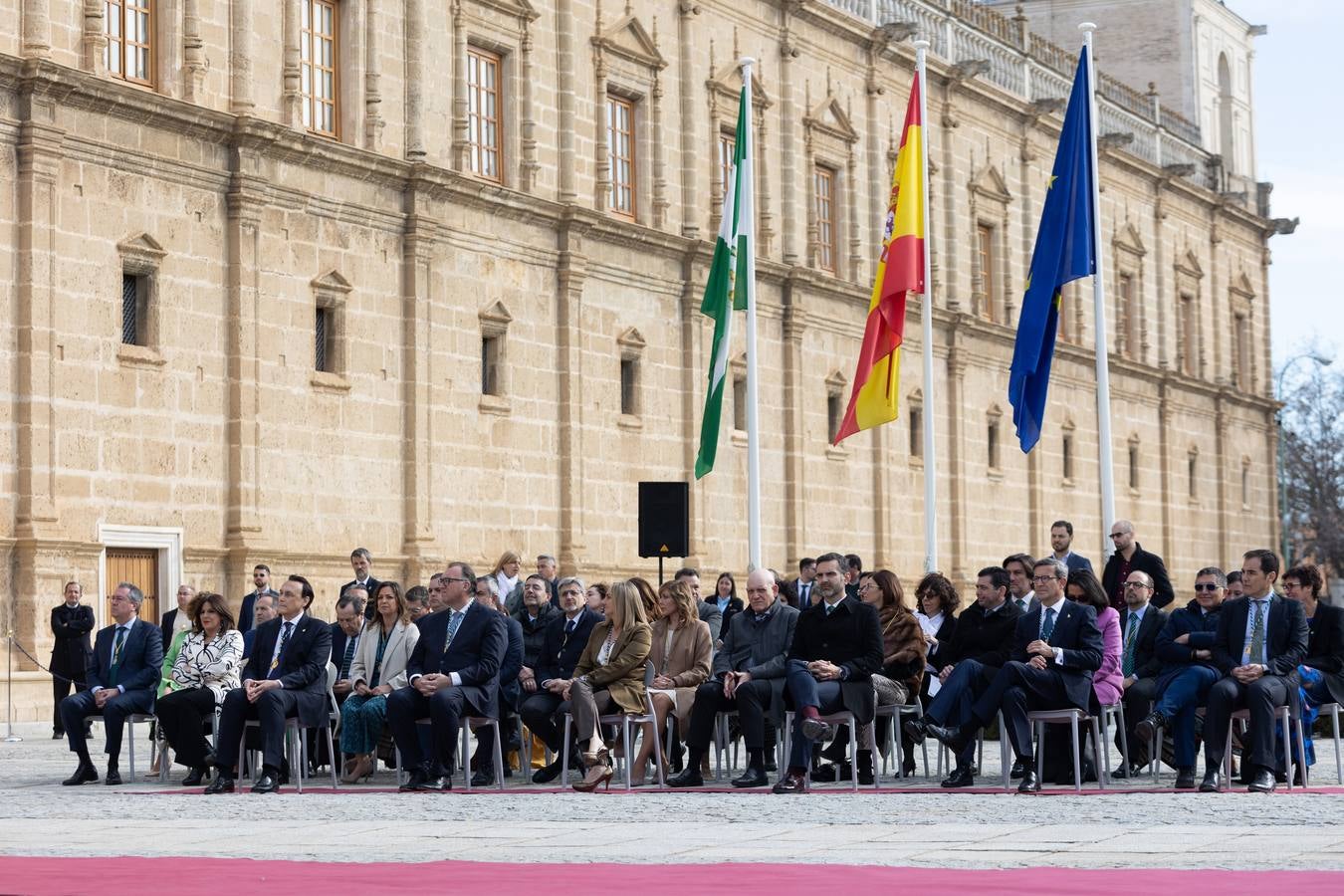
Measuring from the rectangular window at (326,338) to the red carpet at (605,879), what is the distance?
60.0 feet

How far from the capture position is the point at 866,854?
1130 centimetres

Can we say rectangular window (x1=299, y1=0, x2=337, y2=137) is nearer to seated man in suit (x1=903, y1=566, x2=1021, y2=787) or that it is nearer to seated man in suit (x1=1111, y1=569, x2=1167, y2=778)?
Result: seated man in suit (x1=903, y1=566, x2=1021, y2=787)

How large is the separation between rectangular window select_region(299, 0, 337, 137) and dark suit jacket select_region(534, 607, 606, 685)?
13096 millimetres

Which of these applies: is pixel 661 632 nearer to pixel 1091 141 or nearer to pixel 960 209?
pixel 1091 141

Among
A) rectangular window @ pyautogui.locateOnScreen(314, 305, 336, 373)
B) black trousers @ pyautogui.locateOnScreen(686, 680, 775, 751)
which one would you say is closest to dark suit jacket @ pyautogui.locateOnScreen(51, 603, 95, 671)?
rectangular window @ pyautogui.locateOnScreen(314, 305, 336, 373)

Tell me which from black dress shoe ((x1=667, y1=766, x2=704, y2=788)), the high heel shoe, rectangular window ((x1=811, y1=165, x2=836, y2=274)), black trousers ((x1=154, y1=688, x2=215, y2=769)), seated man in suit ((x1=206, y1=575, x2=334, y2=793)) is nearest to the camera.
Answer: the high heel shoe

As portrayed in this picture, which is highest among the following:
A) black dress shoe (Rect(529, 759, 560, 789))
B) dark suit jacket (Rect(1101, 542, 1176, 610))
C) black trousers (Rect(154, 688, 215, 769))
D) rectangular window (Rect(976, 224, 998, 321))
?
rectangular window (Rect(976, 224, 998, 321))

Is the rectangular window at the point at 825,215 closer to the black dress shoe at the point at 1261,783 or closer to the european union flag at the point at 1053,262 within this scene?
the european union flag at the point at 1053,262

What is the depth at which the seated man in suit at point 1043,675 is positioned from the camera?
1531 centimetres

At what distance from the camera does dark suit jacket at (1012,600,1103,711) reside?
15.3 m

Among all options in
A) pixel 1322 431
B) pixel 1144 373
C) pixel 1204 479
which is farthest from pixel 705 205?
pixel 1322 431

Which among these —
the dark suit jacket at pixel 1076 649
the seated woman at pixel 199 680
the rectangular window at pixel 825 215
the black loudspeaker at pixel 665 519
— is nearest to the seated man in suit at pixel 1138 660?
the dark suit jacket at pixel 1076 649

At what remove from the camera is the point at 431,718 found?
16422 mm

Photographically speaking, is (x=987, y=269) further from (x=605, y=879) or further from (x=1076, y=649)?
(x=605, y=879)
